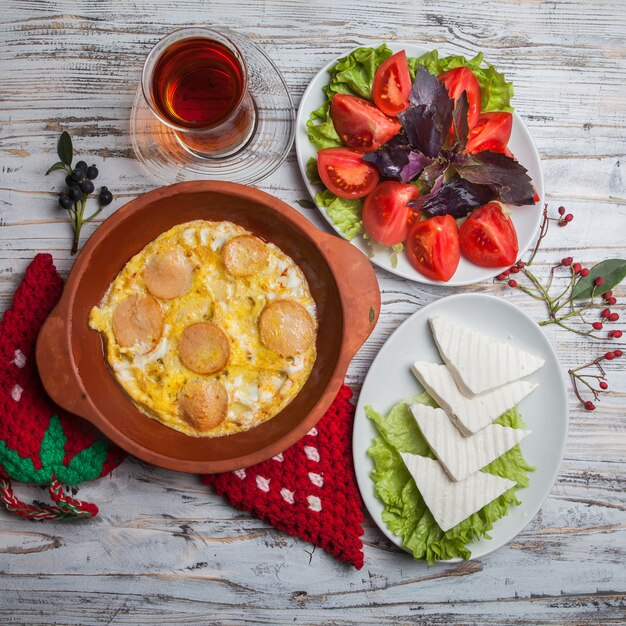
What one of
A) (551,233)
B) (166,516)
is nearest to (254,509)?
(166,516)

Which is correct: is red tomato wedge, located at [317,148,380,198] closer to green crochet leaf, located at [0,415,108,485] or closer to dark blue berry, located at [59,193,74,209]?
dark blue berry, located at [59,193,74,209]

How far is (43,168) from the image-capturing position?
2707 millimetres

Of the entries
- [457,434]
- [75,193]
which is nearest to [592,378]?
[457,434]

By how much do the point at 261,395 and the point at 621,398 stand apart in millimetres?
1659

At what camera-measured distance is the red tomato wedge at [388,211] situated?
2520 millimetres

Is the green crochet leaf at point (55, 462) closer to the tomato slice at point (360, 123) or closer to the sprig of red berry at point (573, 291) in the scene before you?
the tomato slice at point (360, 123)

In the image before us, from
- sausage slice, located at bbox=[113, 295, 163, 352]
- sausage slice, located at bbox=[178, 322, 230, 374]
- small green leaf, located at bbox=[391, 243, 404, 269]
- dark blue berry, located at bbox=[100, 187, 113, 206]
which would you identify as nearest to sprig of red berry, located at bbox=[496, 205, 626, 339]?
small green leaf, located at bbox=[391, 243, 404, 269]

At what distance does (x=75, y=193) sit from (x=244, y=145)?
727mm

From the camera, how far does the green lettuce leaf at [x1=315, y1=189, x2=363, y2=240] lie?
8.49 feet

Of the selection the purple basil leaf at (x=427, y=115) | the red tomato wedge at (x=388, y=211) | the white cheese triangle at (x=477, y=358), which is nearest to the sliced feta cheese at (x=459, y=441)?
the white cheese triangle at (x=477, y=358)

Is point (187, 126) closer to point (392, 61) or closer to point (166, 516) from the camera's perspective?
point (392, 61)

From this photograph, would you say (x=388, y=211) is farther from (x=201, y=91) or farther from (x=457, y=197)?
(x=201, y=91)

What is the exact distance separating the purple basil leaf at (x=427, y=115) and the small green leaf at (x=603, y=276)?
935 millimetres

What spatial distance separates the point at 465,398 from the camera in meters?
2.61
